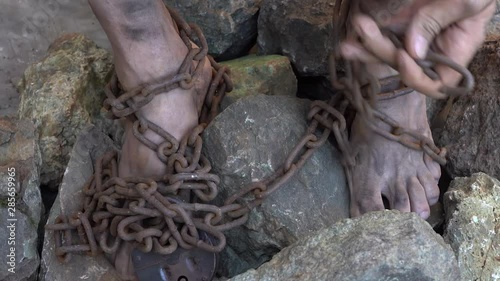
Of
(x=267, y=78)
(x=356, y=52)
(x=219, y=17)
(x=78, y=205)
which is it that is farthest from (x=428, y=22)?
(x=219, y=17)

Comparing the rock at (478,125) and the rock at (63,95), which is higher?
the rock at (478,125)

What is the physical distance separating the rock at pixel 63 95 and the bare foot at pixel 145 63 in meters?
0.33

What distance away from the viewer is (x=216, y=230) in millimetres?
1474

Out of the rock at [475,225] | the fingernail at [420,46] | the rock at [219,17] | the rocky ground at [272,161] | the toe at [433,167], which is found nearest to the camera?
the fingernail at [420,46]

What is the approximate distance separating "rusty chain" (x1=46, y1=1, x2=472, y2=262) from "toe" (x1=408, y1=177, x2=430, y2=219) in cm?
8

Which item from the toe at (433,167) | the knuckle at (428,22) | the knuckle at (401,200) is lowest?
the knuckle at (401,200)

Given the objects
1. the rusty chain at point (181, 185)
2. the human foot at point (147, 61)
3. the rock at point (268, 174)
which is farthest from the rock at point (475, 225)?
the human foot at point (147, 61)

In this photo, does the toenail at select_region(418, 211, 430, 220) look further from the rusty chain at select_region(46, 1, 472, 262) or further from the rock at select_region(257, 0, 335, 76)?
the rock at select_region(257, 0, 335, 76)

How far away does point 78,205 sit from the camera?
167 centimetres

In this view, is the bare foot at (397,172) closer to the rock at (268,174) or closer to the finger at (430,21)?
the rock at (268,174)

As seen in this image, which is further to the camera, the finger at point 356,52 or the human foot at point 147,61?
the human foot at point 147,61

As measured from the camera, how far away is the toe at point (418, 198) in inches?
63.4

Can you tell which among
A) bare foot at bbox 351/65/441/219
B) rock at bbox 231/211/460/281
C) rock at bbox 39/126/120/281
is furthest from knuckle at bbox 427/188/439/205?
rock at bbox 39/126/120/281

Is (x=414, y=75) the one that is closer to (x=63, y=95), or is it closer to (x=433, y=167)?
(x=433, y=167)
